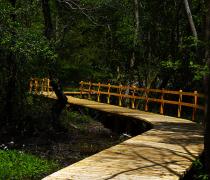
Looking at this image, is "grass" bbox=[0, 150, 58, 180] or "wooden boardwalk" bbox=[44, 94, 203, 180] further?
"grass" bbox=[0, 150, 58, 180]

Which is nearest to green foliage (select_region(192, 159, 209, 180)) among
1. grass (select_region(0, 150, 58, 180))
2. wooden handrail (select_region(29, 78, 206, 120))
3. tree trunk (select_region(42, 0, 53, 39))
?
grass (select_region(0, 150, 58, 180))

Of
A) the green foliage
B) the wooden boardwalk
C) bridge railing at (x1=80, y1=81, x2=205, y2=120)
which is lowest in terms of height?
the green foliage

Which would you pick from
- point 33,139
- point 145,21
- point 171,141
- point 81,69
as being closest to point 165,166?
point 171,141

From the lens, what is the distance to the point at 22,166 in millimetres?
12828

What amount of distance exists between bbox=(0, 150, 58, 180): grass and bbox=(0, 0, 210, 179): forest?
0.08m

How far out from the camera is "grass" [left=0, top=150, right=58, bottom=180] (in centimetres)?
1199

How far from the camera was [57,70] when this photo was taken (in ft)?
65.5

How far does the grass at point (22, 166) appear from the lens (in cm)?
1199

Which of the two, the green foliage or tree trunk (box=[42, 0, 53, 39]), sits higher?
tree trunk (box=[42, 0, 53, 39])

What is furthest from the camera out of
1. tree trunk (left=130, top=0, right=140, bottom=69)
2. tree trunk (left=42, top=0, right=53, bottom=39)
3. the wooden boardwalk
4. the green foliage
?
tree trunk (left=130, top=0, right=140, bottom=69)

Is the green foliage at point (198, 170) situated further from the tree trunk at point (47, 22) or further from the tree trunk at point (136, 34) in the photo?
the tree trunk at point (136, 34)

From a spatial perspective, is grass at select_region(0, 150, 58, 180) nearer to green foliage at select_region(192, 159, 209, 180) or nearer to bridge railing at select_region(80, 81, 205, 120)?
green foliage at select_region(192, 159, 209, 180)

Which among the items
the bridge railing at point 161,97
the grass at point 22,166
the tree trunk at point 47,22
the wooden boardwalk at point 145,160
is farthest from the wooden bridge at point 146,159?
the tree trunk at point 47,22

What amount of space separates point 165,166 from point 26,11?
31.1ft
